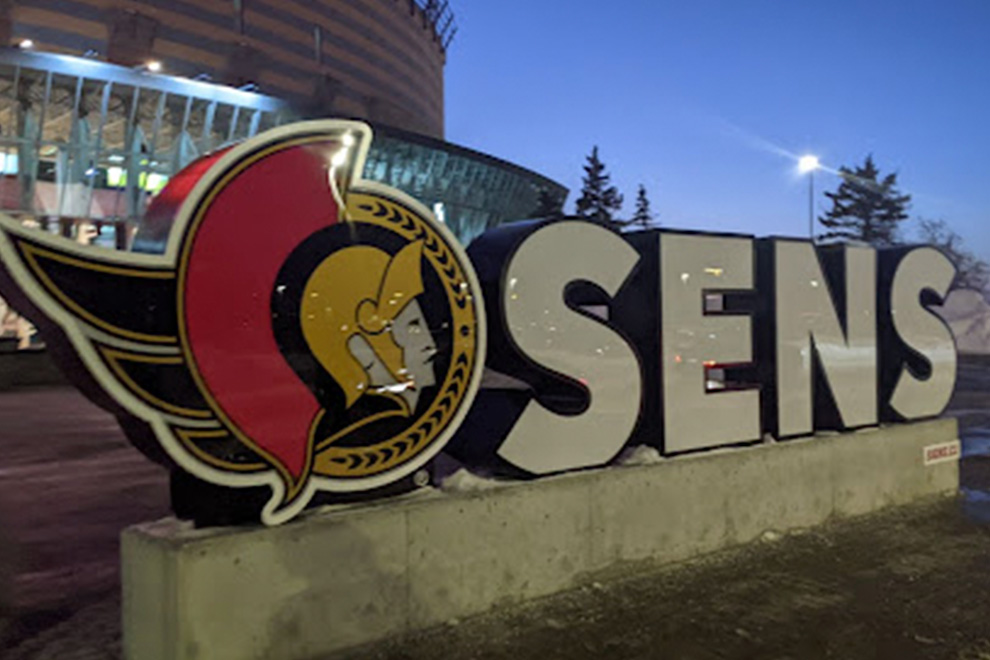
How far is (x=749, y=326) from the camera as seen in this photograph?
647cm

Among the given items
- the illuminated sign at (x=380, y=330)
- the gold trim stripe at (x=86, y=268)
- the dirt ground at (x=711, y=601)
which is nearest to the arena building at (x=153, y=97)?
the dirt ground at (x=711, y=601)

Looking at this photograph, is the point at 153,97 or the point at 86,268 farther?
the point at 153,97

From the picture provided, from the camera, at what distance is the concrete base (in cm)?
374

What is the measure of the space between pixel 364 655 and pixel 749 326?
399 cm

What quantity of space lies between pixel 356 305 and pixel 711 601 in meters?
2.88

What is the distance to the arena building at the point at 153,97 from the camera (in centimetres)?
3469

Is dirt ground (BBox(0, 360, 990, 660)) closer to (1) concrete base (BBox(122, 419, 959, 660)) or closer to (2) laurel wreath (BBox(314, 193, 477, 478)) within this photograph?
(1) concrete base (BBox(122, 419, 959, 660))

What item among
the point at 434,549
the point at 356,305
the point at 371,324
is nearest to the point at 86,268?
the point at 356,305

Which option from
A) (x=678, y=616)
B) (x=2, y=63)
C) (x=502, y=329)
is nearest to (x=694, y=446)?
(x=678, y=616)

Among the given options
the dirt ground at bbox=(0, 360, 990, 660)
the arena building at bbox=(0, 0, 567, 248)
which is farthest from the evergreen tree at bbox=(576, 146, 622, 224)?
the dirt ground at bbox=(0, 360, 990, 660)

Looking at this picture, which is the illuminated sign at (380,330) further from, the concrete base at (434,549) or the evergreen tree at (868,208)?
the evergreen tree at (868,208)

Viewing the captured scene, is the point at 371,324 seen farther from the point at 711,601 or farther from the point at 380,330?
the point at 711,601

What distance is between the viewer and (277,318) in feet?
13.1

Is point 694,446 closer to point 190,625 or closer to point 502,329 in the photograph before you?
point 502,329
